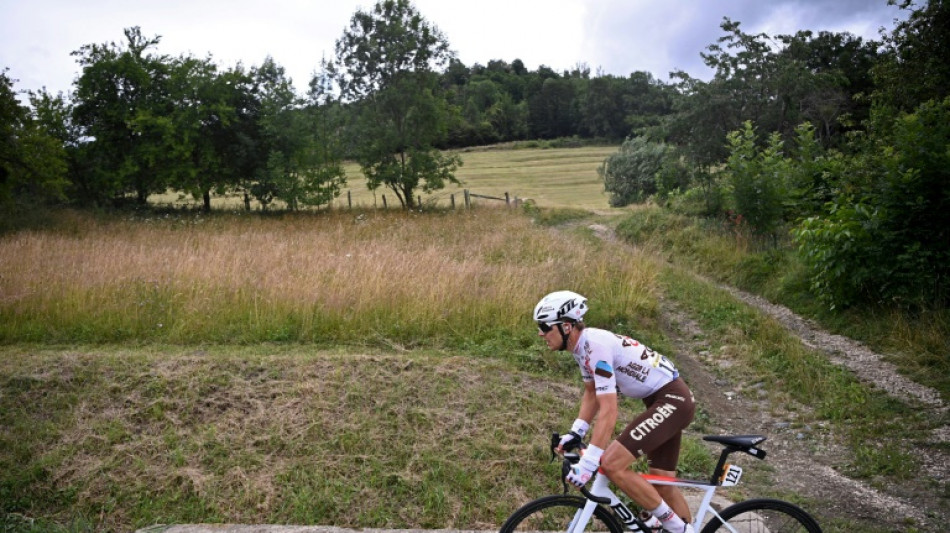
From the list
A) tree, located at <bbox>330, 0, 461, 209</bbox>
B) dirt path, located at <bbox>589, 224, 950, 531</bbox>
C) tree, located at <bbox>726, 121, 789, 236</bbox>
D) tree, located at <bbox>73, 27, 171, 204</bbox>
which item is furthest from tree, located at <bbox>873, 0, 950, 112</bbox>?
tree, located at <bbox>73, 27, 171, 204</bbox>

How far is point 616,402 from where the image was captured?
392cm

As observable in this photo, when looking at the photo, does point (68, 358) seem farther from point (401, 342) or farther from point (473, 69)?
point (473, 69)

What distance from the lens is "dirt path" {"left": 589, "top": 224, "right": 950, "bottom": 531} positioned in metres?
5.92

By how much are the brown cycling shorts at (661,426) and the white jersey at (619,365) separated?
78 millimetres

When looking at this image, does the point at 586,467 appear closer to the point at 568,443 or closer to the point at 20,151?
the point at 568,443

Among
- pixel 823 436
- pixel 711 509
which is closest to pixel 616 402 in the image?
pixel 711 509

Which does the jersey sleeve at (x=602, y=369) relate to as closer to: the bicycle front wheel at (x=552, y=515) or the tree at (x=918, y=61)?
the bicycle front wheel at (x=552, y=515)

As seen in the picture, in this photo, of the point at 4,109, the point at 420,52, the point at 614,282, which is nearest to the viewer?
the point at 614,282

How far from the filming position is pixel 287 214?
99.7 feet

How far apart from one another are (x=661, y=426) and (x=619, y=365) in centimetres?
46

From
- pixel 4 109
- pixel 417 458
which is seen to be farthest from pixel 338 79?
pixel 417 458

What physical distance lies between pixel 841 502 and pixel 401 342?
19.5ft

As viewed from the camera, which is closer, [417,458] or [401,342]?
[417,458]

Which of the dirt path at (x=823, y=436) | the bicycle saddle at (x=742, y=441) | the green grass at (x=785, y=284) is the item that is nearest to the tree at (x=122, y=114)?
the green grass at (x=785, y=284)
